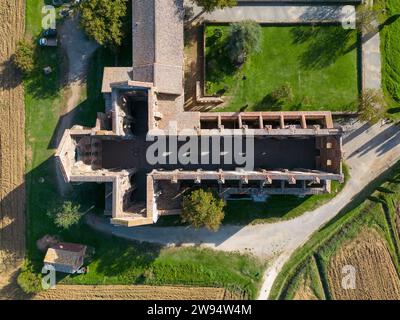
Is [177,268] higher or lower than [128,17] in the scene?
lower

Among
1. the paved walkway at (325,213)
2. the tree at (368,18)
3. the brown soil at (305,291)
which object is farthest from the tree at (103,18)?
the brown soil at (305,291)

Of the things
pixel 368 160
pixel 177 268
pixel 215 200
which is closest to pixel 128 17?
pixel 215 200

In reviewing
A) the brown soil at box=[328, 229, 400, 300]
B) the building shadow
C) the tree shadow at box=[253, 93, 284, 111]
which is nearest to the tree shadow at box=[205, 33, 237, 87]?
the tree shadow at box=[253, 93, 284, 111]

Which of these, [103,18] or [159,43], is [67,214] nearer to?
[159,43]

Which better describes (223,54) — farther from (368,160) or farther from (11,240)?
(11,240)

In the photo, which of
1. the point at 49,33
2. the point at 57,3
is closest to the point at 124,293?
the point at 49,33

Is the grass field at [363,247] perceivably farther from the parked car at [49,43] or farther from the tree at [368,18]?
the parked car at [49,43]

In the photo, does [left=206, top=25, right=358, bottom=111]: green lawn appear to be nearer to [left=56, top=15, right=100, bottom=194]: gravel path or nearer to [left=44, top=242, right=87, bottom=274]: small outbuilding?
[left=56, top=15, right=100, bottom=194]: gravel path
